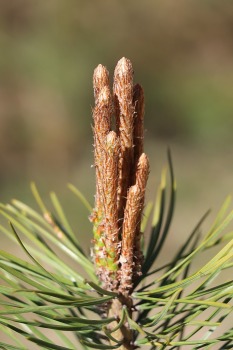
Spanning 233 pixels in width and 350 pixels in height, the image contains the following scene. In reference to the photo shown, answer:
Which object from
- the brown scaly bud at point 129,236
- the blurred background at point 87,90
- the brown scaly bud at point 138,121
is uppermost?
the blurred background at point 87,90

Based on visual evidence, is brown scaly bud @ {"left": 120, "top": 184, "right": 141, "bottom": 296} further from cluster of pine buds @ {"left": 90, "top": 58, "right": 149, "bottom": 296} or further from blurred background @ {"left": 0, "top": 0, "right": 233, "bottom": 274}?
blurred background @ {"left": 0, "top": 0, "right": 233, "bottom": 274}

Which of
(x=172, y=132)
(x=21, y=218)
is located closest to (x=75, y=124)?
(x=172, y=132)

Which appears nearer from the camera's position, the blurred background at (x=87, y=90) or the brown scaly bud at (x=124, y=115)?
the brown scaly bud at (x=124, y=115)

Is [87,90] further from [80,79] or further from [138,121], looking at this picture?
[138,121]

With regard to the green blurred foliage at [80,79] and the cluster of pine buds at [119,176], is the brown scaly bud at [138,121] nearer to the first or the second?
the cluster of pine buds at [119,176]

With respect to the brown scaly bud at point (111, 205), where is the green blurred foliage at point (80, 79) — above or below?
above

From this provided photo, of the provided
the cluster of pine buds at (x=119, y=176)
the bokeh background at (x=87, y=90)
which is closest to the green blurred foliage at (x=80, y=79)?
the bokeh background at (x=87, y=90)

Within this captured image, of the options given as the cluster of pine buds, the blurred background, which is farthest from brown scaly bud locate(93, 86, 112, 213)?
the blurred background
